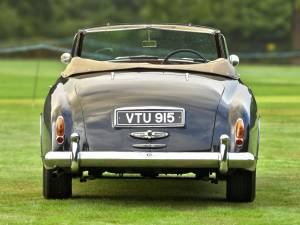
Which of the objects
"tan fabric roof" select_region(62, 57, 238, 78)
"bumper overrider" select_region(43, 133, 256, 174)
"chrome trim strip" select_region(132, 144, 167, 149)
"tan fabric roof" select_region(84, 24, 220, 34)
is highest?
"tan fabric roof" select_region(84, 24, 220, 34)

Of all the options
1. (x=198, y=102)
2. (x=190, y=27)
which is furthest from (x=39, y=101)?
(x=198, y=102)

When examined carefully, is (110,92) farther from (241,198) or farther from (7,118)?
(7,118)

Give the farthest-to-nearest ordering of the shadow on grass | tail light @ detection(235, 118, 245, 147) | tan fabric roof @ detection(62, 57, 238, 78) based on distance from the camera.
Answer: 1. tan fabric roof @ detection(62, 57, 238, 78)
2. the shadow on grass
3. tail light @ detection(235, 118, 245, 147)

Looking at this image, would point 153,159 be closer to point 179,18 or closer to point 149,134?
point 149,134

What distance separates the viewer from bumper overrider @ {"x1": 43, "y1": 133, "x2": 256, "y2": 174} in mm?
9250

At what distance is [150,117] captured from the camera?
371 inches

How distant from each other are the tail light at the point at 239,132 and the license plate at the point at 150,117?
1.45 feet

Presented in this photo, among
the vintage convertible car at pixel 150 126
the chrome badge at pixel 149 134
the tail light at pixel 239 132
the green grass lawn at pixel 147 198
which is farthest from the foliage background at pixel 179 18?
the chrome badge at pixel 149 134

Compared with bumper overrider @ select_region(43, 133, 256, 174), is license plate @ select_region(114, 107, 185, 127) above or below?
above

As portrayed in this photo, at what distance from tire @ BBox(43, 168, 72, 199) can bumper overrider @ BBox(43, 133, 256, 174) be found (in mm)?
471

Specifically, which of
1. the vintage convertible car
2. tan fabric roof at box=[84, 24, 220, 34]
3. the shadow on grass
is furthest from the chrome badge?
tan fabric roof at box=[84, 24, 220, 34]

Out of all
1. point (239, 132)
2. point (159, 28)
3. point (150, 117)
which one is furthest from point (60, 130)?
point (159, 28)

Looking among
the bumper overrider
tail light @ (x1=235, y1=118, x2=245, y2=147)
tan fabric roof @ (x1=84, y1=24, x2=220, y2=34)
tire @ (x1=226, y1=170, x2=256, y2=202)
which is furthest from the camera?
tan fabric roof @ (x1=84, y1=24, x2=220, y2=34)

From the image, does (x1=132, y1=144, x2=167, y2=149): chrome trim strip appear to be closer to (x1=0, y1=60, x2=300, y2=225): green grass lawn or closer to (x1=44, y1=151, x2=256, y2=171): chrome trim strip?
(x1=44, y1=151, x2=256, y2=171): chrome trim strip
